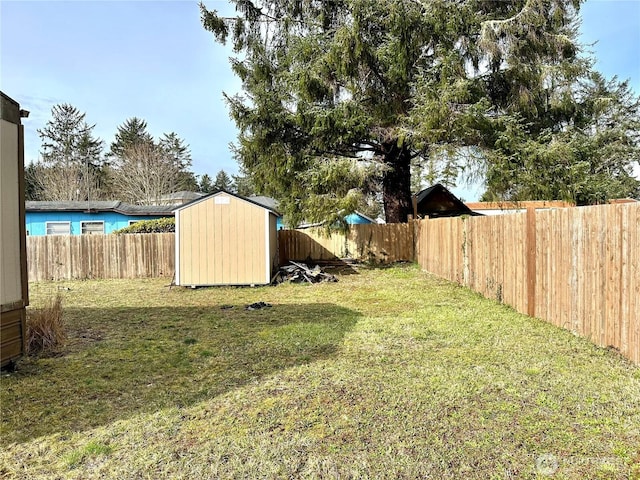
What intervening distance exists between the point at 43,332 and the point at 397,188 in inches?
452

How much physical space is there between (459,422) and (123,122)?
1704 inches

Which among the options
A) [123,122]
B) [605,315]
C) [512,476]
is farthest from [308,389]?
[123,122]

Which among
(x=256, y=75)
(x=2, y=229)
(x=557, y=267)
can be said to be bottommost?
(x=557, y=267)

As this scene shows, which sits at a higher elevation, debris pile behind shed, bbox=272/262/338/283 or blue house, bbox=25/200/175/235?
blue house, bbox=25/200/175/235

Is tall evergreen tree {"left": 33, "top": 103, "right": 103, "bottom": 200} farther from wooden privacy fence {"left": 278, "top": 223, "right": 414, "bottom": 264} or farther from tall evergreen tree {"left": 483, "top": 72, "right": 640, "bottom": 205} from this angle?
tall evergreen tree {"left": 483, "top": 72, "right": 640, "bottom": 205}

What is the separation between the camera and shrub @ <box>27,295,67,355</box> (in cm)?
462

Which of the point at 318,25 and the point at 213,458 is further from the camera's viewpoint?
the point at 318,25

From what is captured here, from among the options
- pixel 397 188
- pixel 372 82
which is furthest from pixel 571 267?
pixel 397 188

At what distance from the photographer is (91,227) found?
17.9 meters

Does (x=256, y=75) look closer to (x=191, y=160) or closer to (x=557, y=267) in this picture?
(x=557, y=267)

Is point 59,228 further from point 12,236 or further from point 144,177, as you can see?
point 12,236

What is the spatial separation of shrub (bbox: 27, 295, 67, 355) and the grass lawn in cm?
26

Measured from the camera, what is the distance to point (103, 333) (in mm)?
5586

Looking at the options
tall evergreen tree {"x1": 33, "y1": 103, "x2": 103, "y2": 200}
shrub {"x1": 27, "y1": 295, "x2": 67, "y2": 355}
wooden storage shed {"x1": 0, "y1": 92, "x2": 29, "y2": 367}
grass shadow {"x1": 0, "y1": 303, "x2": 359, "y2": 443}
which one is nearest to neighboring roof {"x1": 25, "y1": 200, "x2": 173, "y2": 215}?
grass shadow {"x1": 0, "y1": 303, "x2": 359, "y2": 443}
